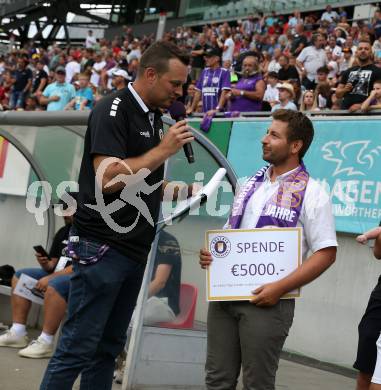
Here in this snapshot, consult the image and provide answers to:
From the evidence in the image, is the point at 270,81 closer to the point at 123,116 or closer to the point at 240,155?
the point at 240,155

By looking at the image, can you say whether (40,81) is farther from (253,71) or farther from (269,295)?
(269,295)

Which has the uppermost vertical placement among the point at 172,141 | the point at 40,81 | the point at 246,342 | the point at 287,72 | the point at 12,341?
the point at 40,81

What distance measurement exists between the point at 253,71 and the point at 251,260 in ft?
25.9

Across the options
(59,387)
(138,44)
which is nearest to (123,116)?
(59,387)

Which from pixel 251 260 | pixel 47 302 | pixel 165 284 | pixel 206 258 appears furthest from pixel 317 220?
pixel 47 302

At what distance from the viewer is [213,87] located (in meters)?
12.4

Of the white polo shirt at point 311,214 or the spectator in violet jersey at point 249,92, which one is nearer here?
the white polo shirt at point 311,214

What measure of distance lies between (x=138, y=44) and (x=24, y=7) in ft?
54.9

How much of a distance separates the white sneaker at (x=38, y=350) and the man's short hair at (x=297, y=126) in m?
3.49

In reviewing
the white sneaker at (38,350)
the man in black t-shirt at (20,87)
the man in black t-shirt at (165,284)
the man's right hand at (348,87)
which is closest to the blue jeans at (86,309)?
the man in black t-shirt at (165,284)

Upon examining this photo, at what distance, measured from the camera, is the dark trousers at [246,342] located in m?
3.93

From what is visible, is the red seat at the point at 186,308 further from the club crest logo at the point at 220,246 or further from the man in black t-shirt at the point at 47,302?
the club crest logo at the point at 220,246

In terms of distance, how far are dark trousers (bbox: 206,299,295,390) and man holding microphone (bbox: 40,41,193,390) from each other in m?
0.53

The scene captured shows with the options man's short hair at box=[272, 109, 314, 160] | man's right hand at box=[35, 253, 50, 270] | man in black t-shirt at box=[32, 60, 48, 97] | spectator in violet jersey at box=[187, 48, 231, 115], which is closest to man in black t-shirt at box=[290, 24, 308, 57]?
spectator in violet jersey at box=[187, 48, 231, 115]
